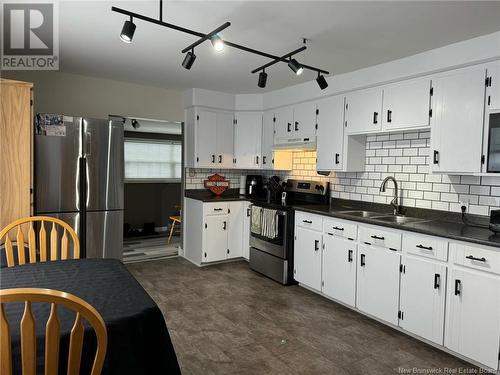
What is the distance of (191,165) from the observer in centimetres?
509

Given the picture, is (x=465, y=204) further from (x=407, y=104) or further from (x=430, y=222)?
(x=407, y=104)

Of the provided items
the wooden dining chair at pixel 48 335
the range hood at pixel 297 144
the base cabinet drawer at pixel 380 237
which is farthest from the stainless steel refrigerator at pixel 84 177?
the wooden dining chair at pixel 48 335

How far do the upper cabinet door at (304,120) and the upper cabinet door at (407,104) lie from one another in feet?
3.37

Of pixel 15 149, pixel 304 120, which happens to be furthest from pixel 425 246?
pixel 15 149

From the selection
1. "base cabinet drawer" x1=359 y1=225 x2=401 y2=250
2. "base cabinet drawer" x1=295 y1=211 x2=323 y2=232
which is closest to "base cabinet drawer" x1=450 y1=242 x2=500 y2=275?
"base cabinet drawer" x1=359 y1=225 x2=401 y2=250

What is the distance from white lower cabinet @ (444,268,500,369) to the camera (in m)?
2.35

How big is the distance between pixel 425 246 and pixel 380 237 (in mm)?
415

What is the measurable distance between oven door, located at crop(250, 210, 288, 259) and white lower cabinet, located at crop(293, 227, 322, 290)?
0.15 metres

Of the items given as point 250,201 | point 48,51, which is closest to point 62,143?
point 48,51

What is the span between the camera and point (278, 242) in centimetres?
422

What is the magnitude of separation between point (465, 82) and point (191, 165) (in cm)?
350

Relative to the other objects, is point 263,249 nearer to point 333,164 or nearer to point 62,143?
point 333,164

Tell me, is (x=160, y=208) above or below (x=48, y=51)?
below

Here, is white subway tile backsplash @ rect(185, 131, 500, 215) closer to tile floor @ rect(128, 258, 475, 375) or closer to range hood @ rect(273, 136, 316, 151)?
Result: range hood @ rect(273, 136, 316, 151)
